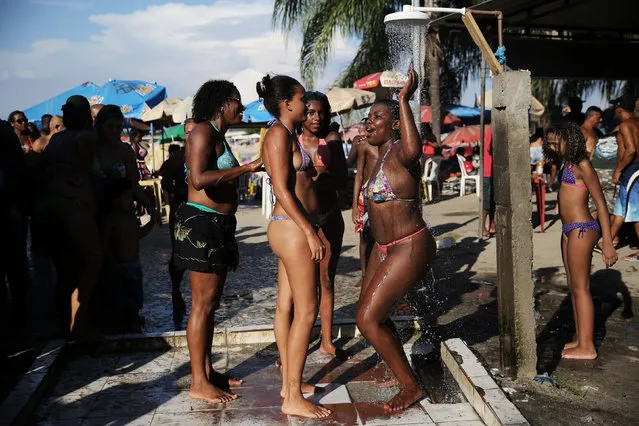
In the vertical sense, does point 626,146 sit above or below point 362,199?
above

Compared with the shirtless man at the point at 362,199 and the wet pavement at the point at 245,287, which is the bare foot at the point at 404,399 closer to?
the wet pavement at the point at 245,287

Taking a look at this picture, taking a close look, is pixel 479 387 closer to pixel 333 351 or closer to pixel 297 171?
pixel 333 351

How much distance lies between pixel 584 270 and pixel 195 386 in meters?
2.93

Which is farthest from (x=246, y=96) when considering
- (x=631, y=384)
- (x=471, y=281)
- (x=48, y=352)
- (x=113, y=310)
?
(x=631, y=384)

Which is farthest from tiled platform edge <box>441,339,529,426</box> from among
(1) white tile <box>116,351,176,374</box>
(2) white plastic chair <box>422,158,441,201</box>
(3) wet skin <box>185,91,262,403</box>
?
(2) white plastic chair <box>422,158,441,201</box>

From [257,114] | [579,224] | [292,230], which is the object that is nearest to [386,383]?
[292,230]

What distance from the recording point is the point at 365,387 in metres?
4.83

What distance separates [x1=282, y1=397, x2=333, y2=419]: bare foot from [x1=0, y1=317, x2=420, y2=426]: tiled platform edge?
1.66 m

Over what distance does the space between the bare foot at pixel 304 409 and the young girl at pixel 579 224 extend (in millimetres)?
2068

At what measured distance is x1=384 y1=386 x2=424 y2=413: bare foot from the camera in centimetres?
434

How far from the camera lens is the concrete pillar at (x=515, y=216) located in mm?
A: 4531

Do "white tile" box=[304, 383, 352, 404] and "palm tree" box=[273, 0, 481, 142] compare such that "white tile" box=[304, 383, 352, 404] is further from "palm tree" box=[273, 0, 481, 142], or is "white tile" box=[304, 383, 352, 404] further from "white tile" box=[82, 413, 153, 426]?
"palm tree" box=[273, 0, 481, 142]

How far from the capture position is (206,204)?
4516mm

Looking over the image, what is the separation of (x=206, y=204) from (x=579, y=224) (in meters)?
2.73
